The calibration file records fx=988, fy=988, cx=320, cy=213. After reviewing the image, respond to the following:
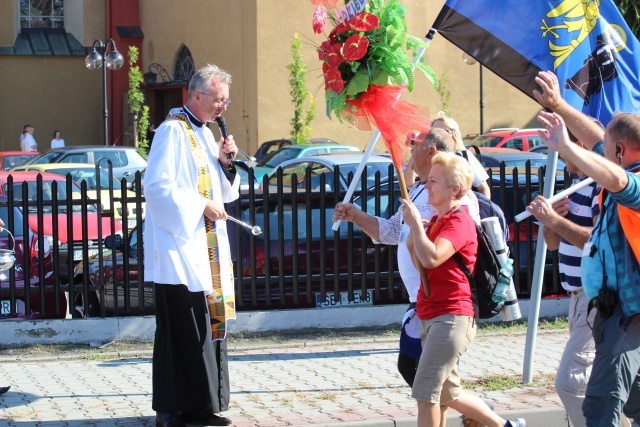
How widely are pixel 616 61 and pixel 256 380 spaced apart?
3511mm

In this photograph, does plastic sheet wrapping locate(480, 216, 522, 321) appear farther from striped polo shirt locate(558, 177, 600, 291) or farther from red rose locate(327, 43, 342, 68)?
red rose locate(327, 43, 342, 68)

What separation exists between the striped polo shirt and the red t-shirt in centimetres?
67

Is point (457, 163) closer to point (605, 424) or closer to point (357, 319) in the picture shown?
point (605, 424)

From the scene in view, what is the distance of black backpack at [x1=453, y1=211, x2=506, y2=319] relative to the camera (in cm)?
517

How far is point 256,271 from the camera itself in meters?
9.16

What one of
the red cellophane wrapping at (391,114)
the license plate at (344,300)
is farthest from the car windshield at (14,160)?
the red cellophane wrapping at (391,114)

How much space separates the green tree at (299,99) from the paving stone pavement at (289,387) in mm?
19753

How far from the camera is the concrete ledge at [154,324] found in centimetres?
866

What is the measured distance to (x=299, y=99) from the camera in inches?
1131

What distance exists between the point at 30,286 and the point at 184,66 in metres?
28.1

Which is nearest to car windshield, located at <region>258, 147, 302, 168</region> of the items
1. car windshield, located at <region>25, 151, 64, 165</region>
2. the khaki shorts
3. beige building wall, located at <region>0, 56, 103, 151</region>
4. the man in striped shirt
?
car windshield, located at <region>25, 151, 64, 165</region>

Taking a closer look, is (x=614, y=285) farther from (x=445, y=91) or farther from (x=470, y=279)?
(x=445, y=91)

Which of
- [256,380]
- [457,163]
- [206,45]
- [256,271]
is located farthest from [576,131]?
[206,45]

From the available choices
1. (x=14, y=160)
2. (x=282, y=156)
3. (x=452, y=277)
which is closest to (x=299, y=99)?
(x=282, y=156)
